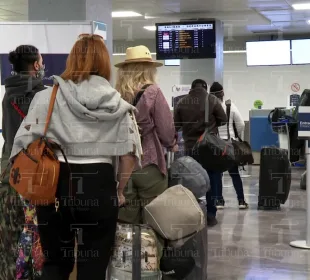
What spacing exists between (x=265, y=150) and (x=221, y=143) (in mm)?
1505

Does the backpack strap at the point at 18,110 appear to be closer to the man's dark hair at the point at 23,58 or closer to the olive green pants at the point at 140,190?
the man's dark hair at the point at 23,58

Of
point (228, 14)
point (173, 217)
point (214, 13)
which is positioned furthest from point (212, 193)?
point (228, 14)

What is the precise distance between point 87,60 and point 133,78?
0.98 m

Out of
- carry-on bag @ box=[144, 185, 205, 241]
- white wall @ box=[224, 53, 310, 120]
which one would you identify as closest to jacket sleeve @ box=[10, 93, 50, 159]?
carry-on bag @ box=[144, 185, 205, 241]

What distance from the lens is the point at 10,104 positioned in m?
3.13

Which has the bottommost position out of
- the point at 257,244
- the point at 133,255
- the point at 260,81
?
the point at 257,244

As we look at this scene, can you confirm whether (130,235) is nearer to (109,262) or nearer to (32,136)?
(109,262)

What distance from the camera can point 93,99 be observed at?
8.25 feet

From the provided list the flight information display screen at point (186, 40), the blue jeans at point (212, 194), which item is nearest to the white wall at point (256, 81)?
the flight information display screen at point (186, 40)

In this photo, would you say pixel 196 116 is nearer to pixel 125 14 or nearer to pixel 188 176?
pixel 188 176

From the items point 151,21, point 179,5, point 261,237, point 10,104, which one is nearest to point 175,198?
point 10,104

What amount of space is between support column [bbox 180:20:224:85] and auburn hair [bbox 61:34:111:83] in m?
8.51

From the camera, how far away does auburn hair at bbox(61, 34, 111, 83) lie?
8.43 ft

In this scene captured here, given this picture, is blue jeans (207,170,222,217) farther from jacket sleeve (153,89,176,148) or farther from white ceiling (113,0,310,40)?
white ceiling (113,0,310,40)
